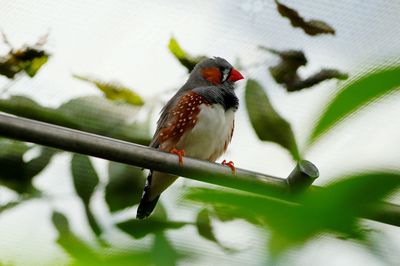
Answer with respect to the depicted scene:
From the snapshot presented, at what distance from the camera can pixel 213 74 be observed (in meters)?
1.75

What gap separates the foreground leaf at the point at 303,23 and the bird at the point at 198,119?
22 cm

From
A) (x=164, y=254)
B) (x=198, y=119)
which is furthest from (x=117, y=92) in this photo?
(x=164, y=254)

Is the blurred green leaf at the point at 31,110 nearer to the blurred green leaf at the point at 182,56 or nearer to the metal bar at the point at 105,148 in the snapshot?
the blurred green leaf at the point at 182,56

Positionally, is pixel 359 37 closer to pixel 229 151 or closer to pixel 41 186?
pixel 229 151

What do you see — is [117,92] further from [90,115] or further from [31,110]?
[31,110]

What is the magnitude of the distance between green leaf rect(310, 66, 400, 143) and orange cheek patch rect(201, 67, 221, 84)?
150 cm

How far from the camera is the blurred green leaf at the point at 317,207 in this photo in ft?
0.71

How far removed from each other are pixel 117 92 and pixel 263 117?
1.57ft

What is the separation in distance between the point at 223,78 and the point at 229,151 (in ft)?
0.69

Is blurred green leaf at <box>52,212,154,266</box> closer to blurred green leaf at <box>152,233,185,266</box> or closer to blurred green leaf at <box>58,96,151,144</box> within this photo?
blurred green leaf at <box>152,233,185,266</box>

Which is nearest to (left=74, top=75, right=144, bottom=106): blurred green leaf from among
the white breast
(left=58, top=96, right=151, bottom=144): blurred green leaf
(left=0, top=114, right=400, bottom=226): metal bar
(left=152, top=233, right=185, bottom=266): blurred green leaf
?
(left=58, top=96, right=151, bottom=144): blurred green leaf

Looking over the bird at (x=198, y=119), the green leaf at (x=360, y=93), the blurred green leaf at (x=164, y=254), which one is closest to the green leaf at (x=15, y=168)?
the bird at (x=198, y=119)

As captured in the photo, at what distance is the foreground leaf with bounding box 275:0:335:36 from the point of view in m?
1.46

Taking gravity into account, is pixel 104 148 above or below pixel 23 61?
above
